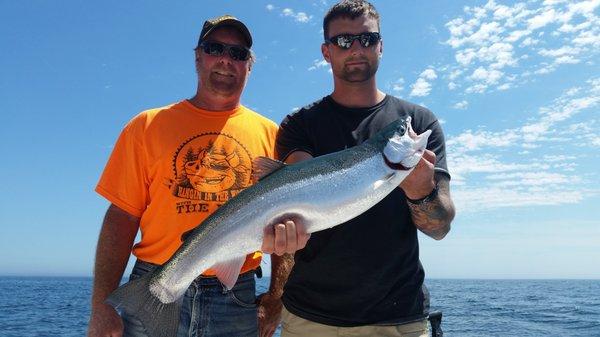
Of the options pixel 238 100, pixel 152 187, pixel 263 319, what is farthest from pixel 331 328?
pixel 238 100

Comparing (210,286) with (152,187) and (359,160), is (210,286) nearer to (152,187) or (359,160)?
(152,187)

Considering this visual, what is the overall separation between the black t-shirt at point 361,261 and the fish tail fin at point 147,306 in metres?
1.35

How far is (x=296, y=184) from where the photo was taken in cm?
459

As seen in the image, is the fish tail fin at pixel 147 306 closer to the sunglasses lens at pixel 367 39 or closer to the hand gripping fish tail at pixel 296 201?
the hand gripping fish tail at pixel 296 201

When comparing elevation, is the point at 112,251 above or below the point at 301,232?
below

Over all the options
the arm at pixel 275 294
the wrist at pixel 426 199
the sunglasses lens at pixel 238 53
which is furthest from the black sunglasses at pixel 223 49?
the wrist at pixel 426 199

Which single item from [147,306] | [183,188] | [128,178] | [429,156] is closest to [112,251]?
[128,178]

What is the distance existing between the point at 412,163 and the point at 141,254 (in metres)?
3.36

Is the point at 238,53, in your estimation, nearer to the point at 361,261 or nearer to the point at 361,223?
the point at 361,223

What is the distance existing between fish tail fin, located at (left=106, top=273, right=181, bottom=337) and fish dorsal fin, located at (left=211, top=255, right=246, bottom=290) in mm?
523

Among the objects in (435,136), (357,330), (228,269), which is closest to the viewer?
(228,269)

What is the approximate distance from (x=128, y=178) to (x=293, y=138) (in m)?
2.04

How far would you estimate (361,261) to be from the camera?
5047 mm

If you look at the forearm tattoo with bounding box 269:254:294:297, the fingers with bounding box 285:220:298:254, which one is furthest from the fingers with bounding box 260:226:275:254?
the forearm tattoo with bounding box 269:254:294:297
